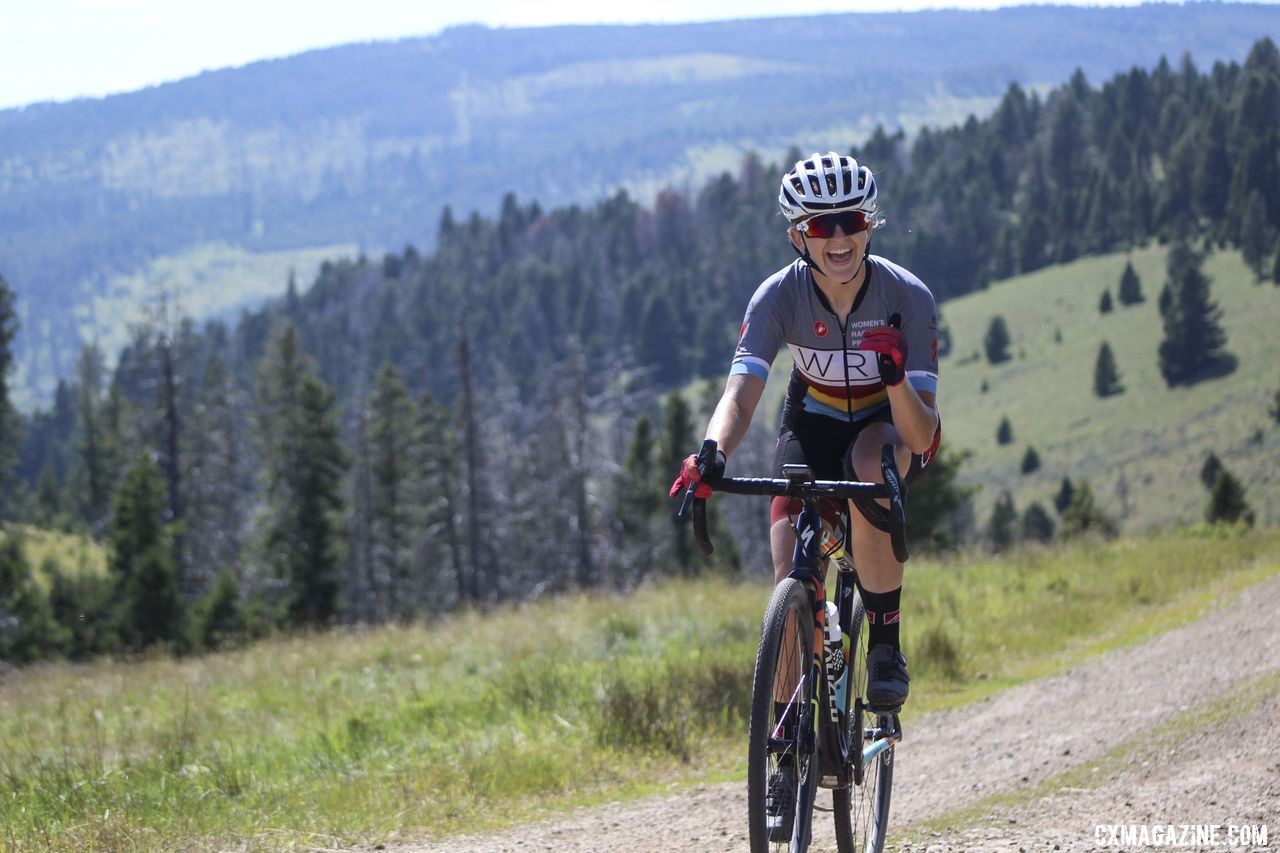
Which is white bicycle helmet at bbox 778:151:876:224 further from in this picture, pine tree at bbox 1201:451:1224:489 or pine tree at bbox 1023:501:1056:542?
pine tree at bbox 1201:451:1224:489

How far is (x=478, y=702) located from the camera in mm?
9250

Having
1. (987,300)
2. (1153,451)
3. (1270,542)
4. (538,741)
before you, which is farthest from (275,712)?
(987,300)

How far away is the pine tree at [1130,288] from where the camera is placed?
163 m

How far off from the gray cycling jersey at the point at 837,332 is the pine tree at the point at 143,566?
31.3m

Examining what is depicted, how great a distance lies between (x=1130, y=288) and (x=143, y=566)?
150 metres

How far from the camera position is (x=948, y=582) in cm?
1383

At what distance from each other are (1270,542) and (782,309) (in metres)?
12.5

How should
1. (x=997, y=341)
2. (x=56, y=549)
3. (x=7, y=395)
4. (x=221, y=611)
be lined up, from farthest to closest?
(x=997, y=341), (x=56, y=549), (x=7, y=395), (x=221, y=611)

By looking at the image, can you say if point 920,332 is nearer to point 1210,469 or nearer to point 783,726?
point 783,726

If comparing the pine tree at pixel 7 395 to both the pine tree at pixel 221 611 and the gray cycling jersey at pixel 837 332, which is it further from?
the gray cycling jersey at pixel 837 332

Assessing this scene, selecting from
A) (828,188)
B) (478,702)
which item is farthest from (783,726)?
(478,702)

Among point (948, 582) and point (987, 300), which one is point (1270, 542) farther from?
point (987, 300)

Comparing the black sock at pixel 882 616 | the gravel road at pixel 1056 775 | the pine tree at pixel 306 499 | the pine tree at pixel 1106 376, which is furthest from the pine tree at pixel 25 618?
the pine tree at pixel 1106 376

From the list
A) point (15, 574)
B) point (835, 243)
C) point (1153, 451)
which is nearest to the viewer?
point (835, 243)
